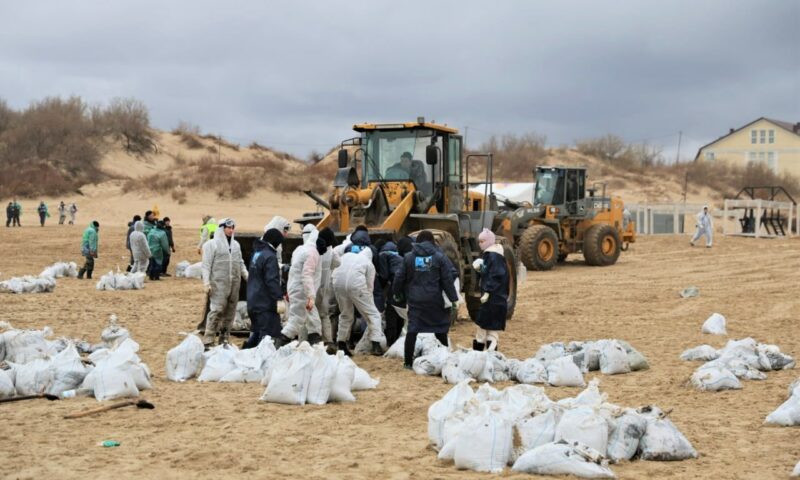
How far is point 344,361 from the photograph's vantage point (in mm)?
8609

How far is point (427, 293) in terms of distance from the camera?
1011cm

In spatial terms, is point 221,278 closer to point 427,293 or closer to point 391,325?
point 391,325

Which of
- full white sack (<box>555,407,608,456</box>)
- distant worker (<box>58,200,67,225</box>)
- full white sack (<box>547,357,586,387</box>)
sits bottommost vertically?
full white sack (<box>547,357,586,387</box>)

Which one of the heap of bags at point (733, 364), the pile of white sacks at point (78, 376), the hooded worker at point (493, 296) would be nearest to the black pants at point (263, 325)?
the pile of white sacks at point (78, 376)

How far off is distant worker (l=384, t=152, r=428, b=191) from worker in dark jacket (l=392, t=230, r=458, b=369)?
4744 millimetres

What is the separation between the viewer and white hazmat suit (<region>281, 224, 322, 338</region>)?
10492 millimetres

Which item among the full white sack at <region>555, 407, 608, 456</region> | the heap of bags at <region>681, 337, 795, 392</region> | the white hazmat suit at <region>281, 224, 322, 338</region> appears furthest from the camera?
the white hazmat suit at <region>281, 224, 322, 338</region>

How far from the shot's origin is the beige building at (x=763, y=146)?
77.7 metres

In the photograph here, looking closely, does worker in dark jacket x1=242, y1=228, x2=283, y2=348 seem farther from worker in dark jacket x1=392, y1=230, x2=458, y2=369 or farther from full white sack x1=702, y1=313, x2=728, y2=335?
Answer: full white sack x1=702, y1=313, x2=728, y2=335

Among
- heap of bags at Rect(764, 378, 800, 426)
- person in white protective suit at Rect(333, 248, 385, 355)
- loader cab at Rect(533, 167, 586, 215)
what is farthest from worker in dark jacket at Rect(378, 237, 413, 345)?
loader cab at Rect(533, 167, 586, 215)

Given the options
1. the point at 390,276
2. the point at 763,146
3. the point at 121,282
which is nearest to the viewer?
the point at 390,276

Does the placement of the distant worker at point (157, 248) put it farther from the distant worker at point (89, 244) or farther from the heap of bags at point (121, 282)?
the heap of bags at point (121, 282)

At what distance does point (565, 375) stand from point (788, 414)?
225 cm

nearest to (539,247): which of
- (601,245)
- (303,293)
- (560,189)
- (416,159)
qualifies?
(560,189)
